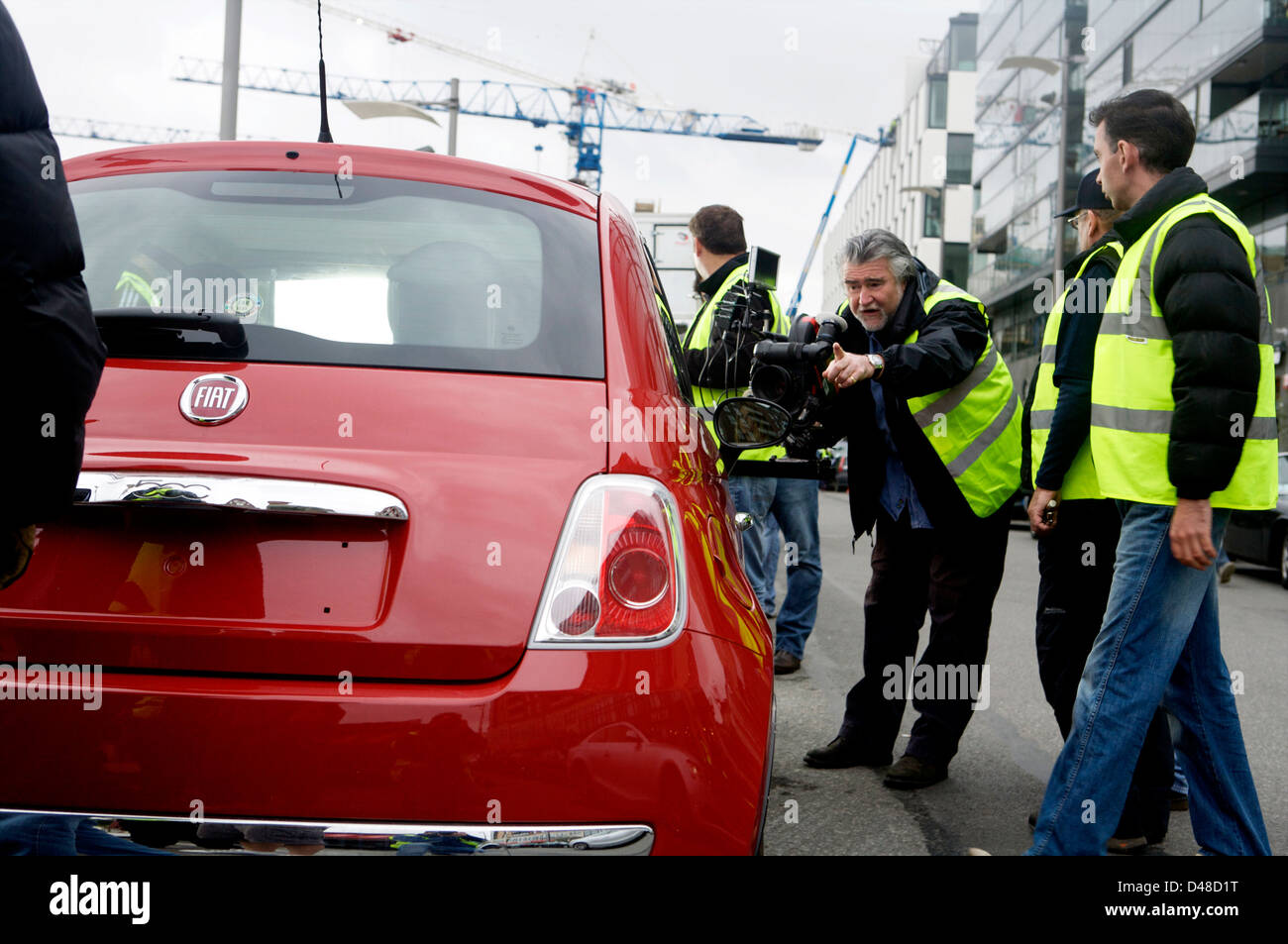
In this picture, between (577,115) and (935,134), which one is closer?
(935,134)

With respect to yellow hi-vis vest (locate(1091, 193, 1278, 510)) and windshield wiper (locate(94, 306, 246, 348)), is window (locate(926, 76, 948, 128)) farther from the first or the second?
windshield wiper (locate(94, 306, 246, 348))

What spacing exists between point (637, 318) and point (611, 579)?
59cm

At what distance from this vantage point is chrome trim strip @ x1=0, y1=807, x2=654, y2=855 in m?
1.82

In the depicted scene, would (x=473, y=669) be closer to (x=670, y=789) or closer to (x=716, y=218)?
(x=670, y=789)

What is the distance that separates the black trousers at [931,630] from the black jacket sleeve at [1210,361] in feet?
4.57

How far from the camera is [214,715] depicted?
1.86 meters

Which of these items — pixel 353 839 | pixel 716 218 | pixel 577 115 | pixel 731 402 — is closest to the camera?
pixel 353 839

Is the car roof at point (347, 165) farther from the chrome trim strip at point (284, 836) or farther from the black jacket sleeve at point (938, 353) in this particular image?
the black jacket sleeve at point (938, 353)

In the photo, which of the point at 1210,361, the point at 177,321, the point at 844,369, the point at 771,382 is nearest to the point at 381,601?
the point at 177,321

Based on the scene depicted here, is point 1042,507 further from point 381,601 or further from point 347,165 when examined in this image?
point 381,601

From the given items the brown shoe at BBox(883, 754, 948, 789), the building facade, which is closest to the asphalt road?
the brown shoe at BBox(883, 754, 948, 789)

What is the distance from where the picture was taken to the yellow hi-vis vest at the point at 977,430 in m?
4.27
